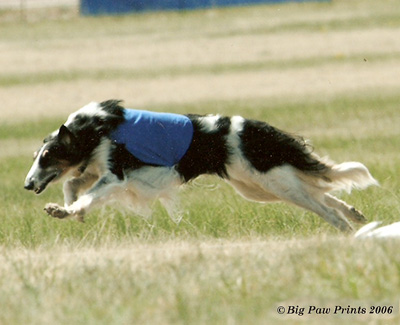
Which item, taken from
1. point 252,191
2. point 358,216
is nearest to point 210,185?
point 252,191

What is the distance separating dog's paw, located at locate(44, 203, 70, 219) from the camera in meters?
8.12

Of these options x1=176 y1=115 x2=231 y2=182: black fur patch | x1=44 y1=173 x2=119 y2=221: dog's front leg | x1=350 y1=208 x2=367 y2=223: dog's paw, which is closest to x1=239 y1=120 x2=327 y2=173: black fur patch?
x1=176 y1=115 x2=231 y2=182: black fur patch

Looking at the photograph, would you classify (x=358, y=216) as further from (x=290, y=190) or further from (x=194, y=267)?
(x=194, y=267)

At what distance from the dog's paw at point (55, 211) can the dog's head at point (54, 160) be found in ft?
1.83

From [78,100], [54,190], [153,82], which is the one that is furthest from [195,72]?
[54,190]

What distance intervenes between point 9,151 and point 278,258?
1094 cm

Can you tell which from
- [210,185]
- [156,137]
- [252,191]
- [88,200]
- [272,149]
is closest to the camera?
[88,200]

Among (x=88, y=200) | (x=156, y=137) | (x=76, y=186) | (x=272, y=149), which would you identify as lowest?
(x=76, y=186)

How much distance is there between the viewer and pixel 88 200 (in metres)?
8.44

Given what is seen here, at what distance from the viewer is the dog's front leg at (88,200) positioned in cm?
818

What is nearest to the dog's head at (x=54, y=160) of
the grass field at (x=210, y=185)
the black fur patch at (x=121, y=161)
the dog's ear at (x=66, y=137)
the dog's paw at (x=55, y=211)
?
the dog's ear at (x=66, y=137)

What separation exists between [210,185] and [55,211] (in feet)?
6.79

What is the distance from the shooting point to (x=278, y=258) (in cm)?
640

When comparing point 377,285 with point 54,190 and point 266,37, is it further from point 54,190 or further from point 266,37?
point 266,37
